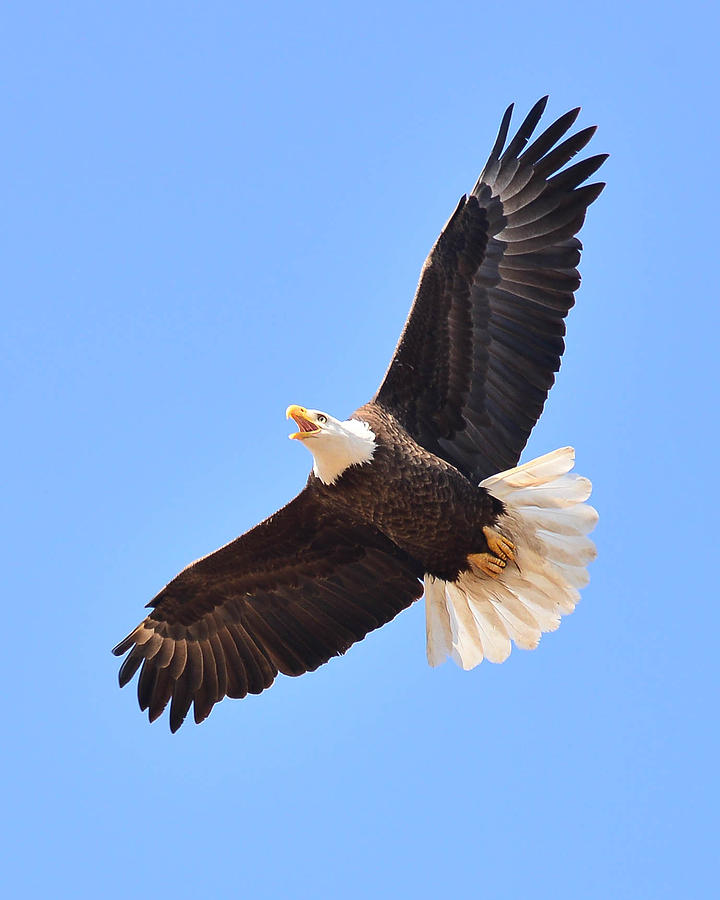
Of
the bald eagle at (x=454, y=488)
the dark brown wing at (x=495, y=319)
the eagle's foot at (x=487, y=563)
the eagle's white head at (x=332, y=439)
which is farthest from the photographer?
the eagle's foot at (x=487, y=563)

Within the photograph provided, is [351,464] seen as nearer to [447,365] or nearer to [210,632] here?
[447,365]

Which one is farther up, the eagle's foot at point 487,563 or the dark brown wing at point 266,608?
the dark brown wing at point 266,608

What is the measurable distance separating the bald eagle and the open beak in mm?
10

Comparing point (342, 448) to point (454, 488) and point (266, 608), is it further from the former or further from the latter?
point (266, 608)

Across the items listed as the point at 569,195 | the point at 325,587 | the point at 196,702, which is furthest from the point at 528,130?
the point at 196,702

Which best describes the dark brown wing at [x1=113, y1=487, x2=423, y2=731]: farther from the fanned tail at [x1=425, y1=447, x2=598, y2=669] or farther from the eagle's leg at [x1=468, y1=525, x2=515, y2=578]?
the eagle's leg at [x1=468, y1=525, x2=515, y2=578]

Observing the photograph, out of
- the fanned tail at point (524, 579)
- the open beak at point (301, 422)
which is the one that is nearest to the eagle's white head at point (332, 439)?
the open beak at point (301, 422)

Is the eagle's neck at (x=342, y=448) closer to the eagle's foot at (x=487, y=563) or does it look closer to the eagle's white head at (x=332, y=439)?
the eagle's white head at (x=332, y=439)

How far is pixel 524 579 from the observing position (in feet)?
35.9

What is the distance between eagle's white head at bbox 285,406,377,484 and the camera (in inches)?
405

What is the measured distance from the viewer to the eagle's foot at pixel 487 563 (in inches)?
426

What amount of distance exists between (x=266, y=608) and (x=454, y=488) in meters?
1.72

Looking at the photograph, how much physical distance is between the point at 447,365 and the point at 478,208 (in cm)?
104

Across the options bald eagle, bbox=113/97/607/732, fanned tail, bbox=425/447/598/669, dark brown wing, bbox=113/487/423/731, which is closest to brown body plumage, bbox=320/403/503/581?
bald eagle, bbox=113/97/607/732
